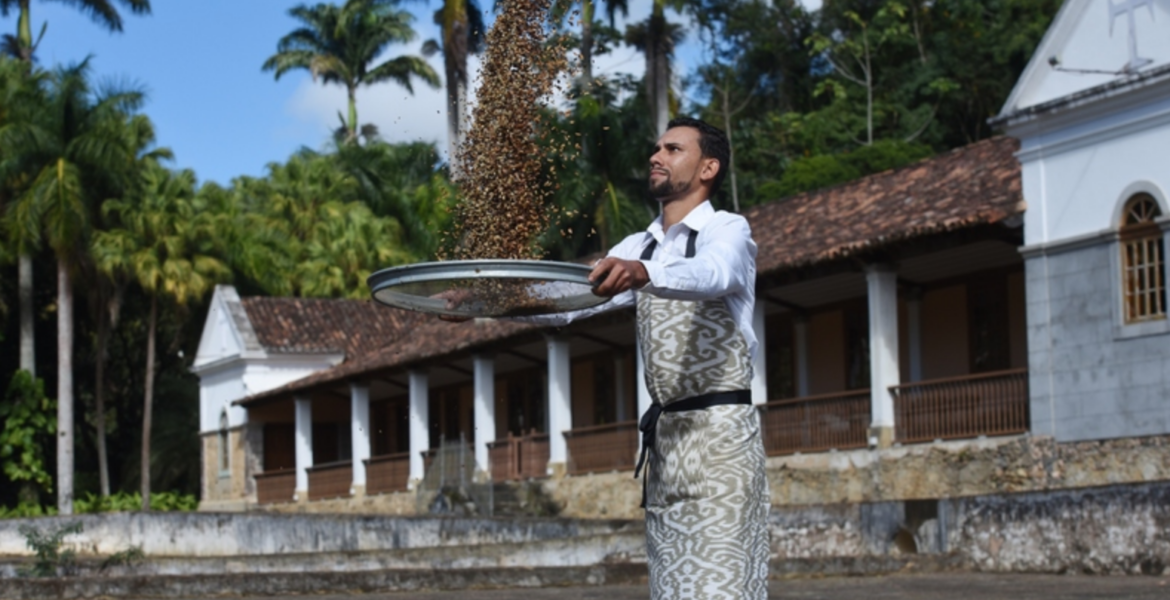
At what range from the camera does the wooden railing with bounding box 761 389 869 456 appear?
21891 mm

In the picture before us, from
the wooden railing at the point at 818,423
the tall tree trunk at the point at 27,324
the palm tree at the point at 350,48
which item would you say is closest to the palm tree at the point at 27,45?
the tall tree trunk at the point at 27,324

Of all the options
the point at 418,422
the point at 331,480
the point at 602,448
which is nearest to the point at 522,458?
the point at 602,448

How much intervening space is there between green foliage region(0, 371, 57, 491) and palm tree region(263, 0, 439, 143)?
18142 millimetres

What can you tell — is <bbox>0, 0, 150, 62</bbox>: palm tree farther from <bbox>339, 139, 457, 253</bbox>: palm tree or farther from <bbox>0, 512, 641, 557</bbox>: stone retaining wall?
<bbox>0, 512, 641, 557</bbox>: stone retaining wall

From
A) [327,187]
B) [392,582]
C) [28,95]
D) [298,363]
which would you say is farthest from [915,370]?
[327,187]

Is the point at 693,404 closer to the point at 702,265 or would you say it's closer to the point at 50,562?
the point at 702,265

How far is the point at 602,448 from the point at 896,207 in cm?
639

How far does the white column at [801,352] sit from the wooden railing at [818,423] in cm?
193

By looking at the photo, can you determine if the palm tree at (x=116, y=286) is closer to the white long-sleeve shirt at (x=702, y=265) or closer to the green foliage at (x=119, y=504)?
the green foliage at (x=119, y=504)

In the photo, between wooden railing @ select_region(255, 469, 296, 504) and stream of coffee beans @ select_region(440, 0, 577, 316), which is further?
wooden railing @ select_region(255, 469, 296, 504)

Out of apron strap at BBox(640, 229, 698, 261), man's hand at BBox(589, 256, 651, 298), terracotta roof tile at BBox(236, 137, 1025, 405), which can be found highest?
terracotta roof tile at BBox(236, 137, 1025, 405)

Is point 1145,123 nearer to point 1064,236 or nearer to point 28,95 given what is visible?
point 1064,236

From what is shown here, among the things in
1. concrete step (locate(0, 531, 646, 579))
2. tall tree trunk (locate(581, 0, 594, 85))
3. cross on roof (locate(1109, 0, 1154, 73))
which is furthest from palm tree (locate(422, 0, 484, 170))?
concrete step (locate(0, 531, 646, 579))

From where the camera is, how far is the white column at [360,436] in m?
32.8
